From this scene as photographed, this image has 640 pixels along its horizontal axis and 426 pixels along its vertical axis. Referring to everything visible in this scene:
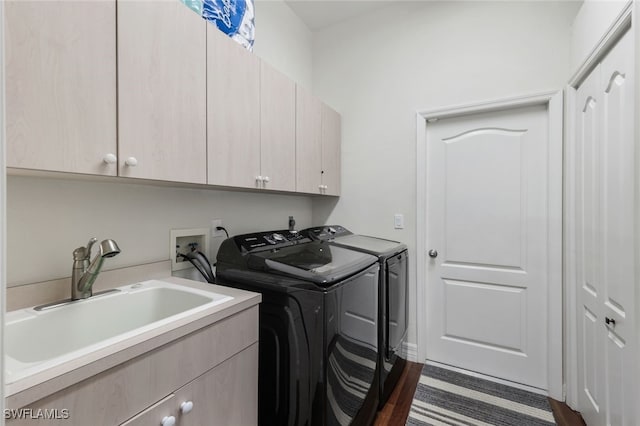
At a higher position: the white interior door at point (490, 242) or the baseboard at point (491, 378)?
the white interior door at point (490, 242)

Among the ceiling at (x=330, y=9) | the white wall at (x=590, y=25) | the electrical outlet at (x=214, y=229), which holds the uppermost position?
the ceiling at (x=330, y=9)

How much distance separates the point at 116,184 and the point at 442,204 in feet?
7.17

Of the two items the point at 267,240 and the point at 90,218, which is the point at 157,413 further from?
the point at 267,240

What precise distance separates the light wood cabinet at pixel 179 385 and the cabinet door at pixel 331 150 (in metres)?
1.48

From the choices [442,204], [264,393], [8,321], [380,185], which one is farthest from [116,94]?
[442,204]

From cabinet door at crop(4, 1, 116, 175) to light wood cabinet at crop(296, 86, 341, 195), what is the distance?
1201mm

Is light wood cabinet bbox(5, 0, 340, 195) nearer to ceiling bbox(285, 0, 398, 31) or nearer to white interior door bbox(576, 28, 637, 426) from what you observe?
ceiling bbox(285, 0, 398, 31)

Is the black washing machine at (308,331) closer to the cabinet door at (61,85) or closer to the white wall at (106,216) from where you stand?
the white wall at (106,216)

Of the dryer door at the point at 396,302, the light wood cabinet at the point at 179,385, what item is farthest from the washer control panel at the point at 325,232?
the light wood cabinet at the point at 179,385

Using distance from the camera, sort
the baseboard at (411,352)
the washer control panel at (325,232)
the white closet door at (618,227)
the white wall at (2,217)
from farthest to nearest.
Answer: the baseboard at (411,352), the washer control panel at (325,232), the white closet door at (618,227), the white wall at (2,217)

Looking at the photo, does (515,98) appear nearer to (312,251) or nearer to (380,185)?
(380,185)

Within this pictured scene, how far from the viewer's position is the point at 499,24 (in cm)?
215

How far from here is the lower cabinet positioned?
2.81ft

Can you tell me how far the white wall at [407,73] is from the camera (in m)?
2.05
